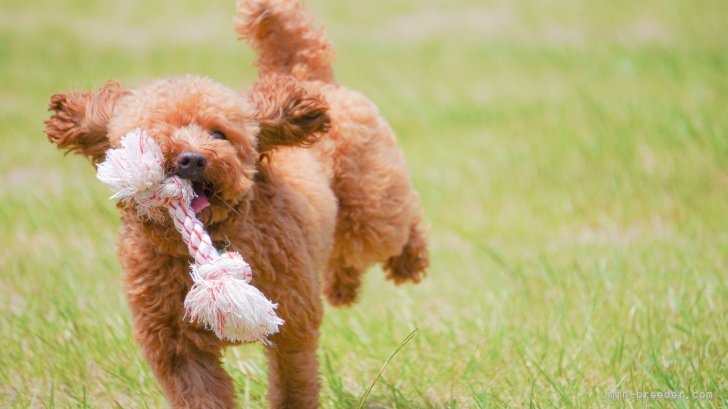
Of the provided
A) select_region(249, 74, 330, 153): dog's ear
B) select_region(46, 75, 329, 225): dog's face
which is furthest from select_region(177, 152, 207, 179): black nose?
select_region(249, 74, 330, 153): dog's ear

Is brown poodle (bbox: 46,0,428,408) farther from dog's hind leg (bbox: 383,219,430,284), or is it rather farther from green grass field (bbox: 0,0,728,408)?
dog's hind leg (bbox: 383,219,430,284)

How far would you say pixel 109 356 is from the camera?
4.38 meters

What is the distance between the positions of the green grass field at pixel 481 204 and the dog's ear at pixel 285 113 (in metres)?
1.02

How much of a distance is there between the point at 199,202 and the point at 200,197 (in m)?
0.02

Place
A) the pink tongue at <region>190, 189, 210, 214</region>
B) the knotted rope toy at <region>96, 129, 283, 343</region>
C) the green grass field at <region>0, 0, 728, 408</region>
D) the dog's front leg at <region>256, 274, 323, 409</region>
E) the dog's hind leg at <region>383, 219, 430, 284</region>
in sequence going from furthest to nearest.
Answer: the dog's hind leg at <region>383, 219, 430, 284</region>
the green grass field at <region>0, 0, 728, 408</region>
the dog's front leg at <region>256, 274, 323, 409</region>
the pink tongue at <region>190, 189, 210, 214</region>
the knotted rope toy at <region>96, 129, 283, 343</region>

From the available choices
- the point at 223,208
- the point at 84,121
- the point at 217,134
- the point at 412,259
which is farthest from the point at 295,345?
the point at 412,259

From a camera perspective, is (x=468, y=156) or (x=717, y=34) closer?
(x=468, y=156)

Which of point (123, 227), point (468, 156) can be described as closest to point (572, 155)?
point (468, 156)

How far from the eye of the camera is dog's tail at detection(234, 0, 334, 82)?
4.39 m

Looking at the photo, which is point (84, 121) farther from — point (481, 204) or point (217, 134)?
point (481, 204)

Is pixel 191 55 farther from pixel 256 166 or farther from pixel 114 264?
pixel 256 166

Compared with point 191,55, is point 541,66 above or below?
below

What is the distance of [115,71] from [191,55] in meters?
1.20

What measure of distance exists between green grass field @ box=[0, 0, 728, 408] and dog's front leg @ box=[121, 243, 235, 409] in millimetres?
461
